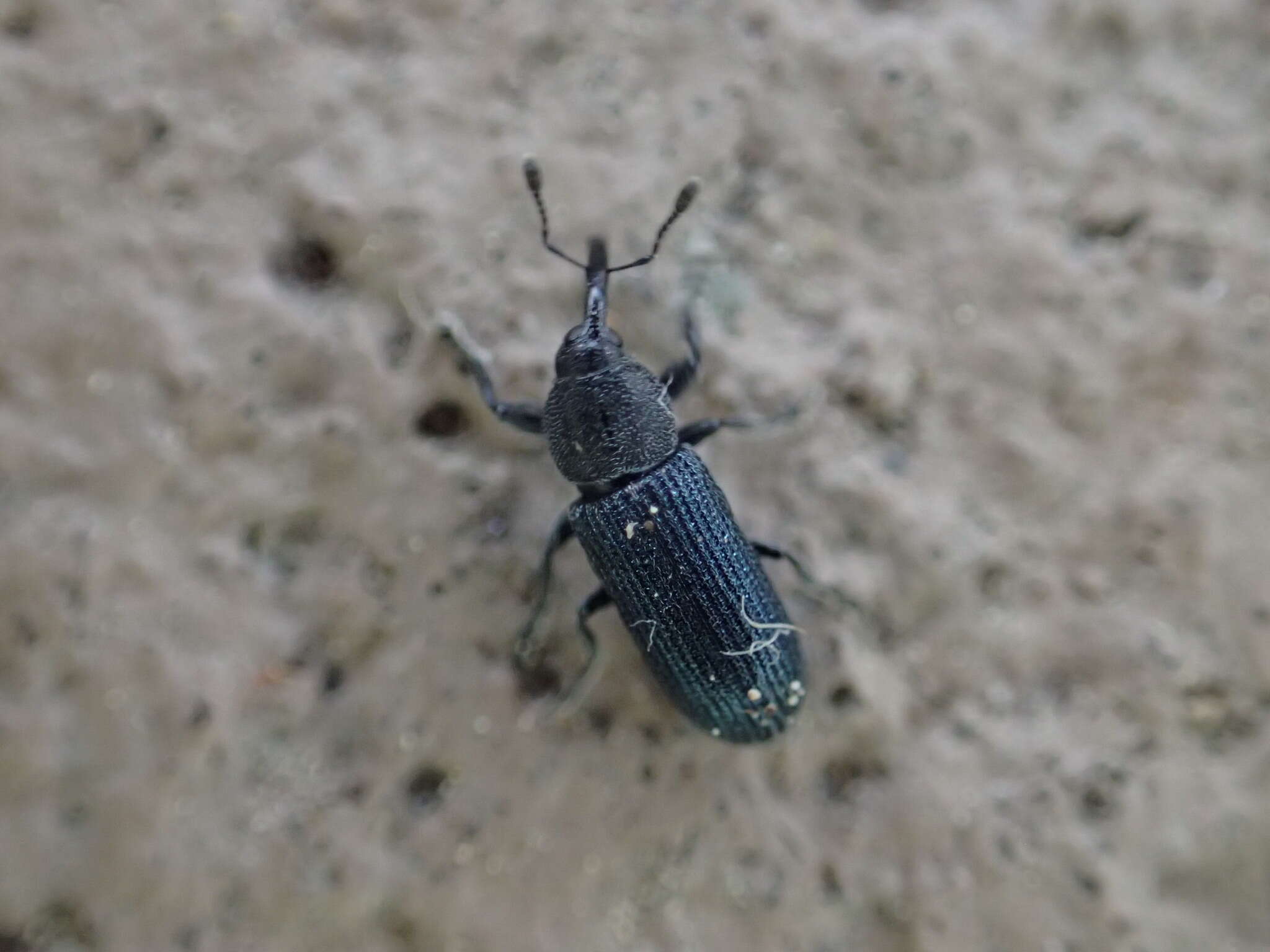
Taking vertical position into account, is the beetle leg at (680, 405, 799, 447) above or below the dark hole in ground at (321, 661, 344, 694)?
above

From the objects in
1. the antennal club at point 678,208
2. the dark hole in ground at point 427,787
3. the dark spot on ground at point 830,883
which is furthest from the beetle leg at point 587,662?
the antennal club at point 678,208

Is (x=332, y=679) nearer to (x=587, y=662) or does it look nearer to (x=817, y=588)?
(x=587, y=662)

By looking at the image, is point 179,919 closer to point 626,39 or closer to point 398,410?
point 398,410

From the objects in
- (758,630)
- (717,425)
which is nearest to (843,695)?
(758,630)

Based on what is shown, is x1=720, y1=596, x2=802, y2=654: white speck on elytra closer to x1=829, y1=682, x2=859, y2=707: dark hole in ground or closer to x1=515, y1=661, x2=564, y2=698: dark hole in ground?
x1=829, y1=682, x2=859, y2=707: dark hole in ground

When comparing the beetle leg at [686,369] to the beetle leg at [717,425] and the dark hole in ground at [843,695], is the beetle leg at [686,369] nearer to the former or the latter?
the beetle leg at [717,425]

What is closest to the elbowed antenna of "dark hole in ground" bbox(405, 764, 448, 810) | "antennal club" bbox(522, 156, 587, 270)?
"antennal club" bbox(522, 156, 587, 270)
